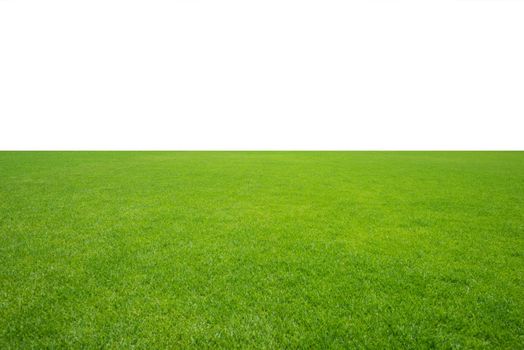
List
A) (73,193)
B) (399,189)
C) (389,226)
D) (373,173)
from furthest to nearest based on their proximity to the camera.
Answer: (373,173) → (399,189) → (73,193) → (389,226)

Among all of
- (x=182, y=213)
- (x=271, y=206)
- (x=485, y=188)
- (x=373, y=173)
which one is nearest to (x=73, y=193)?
(x=182, y=213)

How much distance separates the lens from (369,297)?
121 inches

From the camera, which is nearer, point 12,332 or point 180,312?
point 12,332

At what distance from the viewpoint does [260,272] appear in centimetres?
360

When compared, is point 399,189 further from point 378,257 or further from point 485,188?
point 378,257

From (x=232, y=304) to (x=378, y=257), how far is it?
7.19 ft

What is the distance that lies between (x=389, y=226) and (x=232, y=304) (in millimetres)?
3612

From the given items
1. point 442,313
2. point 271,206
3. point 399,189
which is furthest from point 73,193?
point 399,189

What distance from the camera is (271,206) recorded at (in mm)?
6820

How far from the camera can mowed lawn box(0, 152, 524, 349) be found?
8.48 ft

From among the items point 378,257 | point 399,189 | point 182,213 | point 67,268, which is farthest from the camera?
point 399,189

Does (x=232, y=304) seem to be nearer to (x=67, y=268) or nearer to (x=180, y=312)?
(x=180, y=312)

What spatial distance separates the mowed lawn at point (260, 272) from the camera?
8.48 feet

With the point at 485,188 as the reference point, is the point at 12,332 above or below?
below
